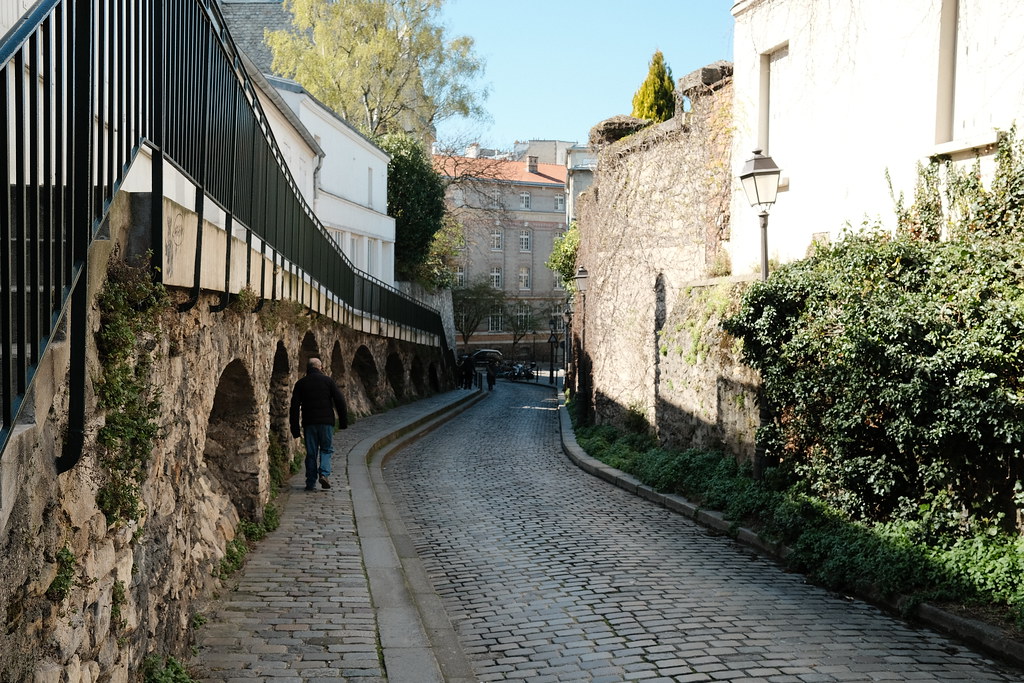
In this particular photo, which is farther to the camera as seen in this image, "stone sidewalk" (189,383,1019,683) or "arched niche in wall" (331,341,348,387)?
"arched niche in wall" (331,341,348,387)

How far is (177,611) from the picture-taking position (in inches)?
226

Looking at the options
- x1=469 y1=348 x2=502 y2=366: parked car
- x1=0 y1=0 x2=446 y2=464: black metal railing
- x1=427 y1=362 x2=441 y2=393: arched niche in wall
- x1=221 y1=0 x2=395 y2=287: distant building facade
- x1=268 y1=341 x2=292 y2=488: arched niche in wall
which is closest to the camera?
x1=0 y1=0 x2=446 y2=464: black metal railing

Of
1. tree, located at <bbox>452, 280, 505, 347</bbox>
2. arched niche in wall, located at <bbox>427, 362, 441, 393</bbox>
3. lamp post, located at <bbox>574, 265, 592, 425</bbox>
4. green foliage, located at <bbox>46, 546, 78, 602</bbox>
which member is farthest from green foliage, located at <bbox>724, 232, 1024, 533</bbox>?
tree, located at <bbox>452, 280, 505, 347</bbox>

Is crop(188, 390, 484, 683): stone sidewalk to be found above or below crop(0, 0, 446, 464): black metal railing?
below

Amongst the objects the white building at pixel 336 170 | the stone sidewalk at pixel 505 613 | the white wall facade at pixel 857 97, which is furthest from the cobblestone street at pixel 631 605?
the white building at pixel 336 170

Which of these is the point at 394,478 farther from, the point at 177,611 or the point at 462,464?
the point at 177,611

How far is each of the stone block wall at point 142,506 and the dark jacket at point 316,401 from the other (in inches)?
44.0

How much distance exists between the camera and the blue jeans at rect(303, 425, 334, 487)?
38.8 feet

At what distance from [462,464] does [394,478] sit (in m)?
2.10

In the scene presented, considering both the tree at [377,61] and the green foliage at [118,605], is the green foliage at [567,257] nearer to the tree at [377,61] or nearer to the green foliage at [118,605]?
the tree at [377,61]

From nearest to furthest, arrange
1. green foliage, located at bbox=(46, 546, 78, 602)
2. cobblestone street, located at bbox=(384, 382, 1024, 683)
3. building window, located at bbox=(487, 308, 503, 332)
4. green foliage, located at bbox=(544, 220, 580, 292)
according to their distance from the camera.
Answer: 1. green foliage, located at bbox=(46, 546, 78, 602)
2. cobblestone street, located at bbox=(384, 382, 1024, 683)
3. green foliage, located at bbox=(544, 220, 580, 292)
4. building window, located at bbox=(487, 308, 503, 332)

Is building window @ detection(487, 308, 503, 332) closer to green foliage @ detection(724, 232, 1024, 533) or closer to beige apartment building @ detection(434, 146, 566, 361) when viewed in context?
beige apartment building @ detection(434, 146, 566, 361)

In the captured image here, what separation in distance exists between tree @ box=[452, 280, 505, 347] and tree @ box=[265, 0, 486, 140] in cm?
2383

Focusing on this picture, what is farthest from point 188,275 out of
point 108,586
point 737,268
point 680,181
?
point 680,181
